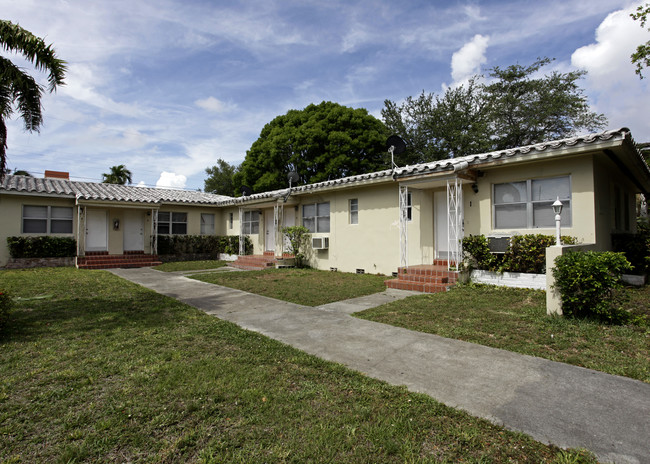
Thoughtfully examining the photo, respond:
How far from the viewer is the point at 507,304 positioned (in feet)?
21.4

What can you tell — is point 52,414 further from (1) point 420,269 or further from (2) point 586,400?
(1) point 420,269

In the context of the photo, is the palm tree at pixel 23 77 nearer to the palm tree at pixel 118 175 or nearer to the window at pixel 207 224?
the window at pixel 207 224

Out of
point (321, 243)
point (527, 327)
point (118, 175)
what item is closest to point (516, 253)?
point (527, 327)

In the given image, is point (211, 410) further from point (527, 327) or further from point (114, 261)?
point (114, 261)

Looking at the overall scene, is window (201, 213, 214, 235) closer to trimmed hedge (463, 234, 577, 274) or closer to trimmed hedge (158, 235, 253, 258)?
trimmed hedge (158, 235, 253, 258)

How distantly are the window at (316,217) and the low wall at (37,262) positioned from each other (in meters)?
10.5

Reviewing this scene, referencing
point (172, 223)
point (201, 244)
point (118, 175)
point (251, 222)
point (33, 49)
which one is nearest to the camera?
point (33, 49)

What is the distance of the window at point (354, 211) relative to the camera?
40.0 ft

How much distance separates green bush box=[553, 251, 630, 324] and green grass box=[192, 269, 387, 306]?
407 cm

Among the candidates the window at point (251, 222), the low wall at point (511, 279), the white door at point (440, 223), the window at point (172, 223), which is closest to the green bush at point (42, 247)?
the window at point (172, 223)

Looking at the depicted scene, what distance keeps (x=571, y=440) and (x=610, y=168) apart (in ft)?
29.9

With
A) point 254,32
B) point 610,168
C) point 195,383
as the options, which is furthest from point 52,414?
point 610,168

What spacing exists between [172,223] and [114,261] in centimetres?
387

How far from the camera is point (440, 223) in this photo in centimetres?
995
